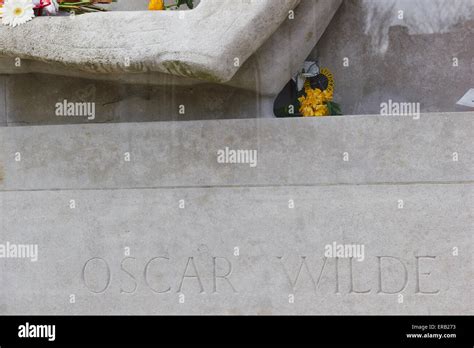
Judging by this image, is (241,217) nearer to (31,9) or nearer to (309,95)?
(309,95)

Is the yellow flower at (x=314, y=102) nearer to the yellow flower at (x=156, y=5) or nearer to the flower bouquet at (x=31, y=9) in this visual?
the yellow flower at (x=156, y=5)

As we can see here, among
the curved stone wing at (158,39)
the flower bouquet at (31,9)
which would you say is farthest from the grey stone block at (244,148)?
the flower bouquet at (31,9)

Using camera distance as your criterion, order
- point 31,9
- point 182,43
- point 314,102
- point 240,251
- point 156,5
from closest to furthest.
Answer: point 182,43 → point 240,251 → point 31,9 → point 314,102 → point 156,5

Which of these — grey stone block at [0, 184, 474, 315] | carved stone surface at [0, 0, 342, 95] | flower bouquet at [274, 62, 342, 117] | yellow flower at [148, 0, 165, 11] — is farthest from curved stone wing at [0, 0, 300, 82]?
grey stone block at [0, 184, 474, 315]

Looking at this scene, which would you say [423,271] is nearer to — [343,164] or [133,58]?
[343,164]

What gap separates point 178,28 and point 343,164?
1.30 meters

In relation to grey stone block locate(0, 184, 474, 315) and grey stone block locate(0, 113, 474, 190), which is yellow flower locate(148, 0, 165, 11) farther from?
grey stone block locate(0, 184, 474, 315)

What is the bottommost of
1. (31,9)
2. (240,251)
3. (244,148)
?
(240,251)

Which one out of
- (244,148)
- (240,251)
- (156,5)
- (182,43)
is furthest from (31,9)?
(240,251)

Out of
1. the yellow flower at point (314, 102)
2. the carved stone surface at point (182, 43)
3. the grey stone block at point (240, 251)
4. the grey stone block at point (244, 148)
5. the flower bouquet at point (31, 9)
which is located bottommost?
the grey stone block at point (240, 251)

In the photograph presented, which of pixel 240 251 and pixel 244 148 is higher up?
pixel 244 148

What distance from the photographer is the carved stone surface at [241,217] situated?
4.98 metres

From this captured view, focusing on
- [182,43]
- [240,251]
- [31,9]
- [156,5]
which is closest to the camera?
[182,43]

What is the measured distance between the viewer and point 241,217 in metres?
5.12
